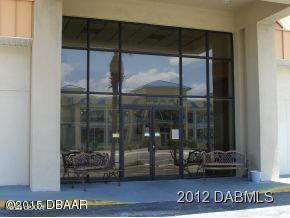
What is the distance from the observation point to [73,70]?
1313 centimetres

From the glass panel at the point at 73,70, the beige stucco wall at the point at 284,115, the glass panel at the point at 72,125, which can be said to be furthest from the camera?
the beige stucco wall at the point at 284,115

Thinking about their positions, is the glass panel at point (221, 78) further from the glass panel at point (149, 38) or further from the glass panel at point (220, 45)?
the glass panel at point (149, 38)

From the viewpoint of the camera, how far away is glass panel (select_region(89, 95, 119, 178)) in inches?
517

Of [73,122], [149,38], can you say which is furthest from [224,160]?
[73,122]

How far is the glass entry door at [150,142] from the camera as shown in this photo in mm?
13469

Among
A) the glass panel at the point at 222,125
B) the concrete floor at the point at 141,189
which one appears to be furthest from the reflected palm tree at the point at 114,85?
the glass panel at the point at 222,125

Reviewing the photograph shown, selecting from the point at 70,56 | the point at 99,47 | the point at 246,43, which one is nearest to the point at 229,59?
the point at 246,43

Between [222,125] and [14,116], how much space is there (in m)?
6.99

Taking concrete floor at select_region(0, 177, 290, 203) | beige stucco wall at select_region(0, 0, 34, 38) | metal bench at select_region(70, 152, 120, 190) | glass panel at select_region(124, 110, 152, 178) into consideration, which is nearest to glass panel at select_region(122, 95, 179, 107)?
glass panel at select_region(124, 110, 152, 178)

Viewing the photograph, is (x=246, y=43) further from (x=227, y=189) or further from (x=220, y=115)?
(x=227, y=189)

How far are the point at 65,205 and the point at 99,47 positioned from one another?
552 cm

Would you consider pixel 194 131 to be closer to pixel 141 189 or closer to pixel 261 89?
pixel 261 89

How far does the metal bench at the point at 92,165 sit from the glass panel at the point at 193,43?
4.56 metres

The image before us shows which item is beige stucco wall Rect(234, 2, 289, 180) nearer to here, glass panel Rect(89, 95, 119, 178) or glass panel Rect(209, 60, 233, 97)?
glass panel Rect(209, 60, 233, 97)
